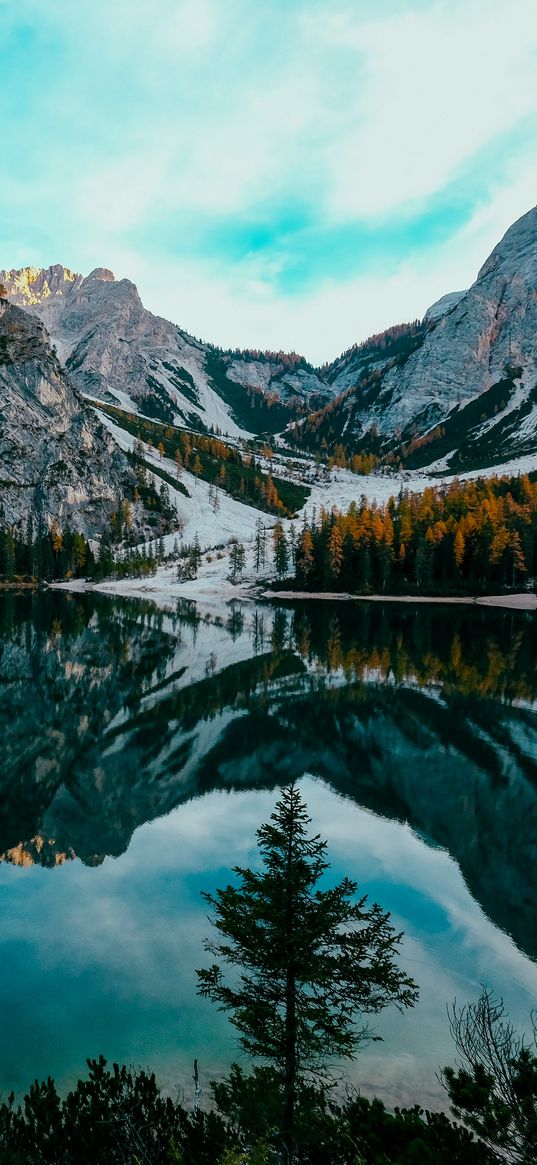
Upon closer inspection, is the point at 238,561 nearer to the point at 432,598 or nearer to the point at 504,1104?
the point at 432,598

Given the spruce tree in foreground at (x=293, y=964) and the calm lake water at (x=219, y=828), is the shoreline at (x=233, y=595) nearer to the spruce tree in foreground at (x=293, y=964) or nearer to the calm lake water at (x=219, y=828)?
the calm lake water at (x=219, y=828)

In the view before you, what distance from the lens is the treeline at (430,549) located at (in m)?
114

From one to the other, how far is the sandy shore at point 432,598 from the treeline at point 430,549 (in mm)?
1370

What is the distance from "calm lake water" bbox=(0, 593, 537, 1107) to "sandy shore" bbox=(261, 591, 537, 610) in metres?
57.9


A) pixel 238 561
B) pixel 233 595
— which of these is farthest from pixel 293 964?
pixel 238 561

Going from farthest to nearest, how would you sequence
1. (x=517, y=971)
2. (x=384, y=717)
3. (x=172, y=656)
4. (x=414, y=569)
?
(x=414, y=569) → (x=172, y=656) → (x=384, y=717) → (x=517, y=971)

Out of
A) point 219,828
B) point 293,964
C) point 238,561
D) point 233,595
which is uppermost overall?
point 293,964

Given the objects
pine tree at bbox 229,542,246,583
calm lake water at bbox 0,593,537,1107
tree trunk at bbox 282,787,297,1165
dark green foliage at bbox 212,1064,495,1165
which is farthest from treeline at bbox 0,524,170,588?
dark green foliage at bbox 212,1064,495,1165

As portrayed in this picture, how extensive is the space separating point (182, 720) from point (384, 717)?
1263 cm

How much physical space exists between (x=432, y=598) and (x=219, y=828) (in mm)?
100186

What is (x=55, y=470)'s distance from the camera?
19700 cm

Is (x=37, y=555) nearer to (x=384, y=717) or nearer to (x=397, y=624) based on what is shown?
(x=397, y=624)

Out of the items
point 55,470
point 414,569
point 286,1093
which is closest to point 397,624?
point 414,569

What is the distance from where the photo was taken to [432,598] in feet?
382
